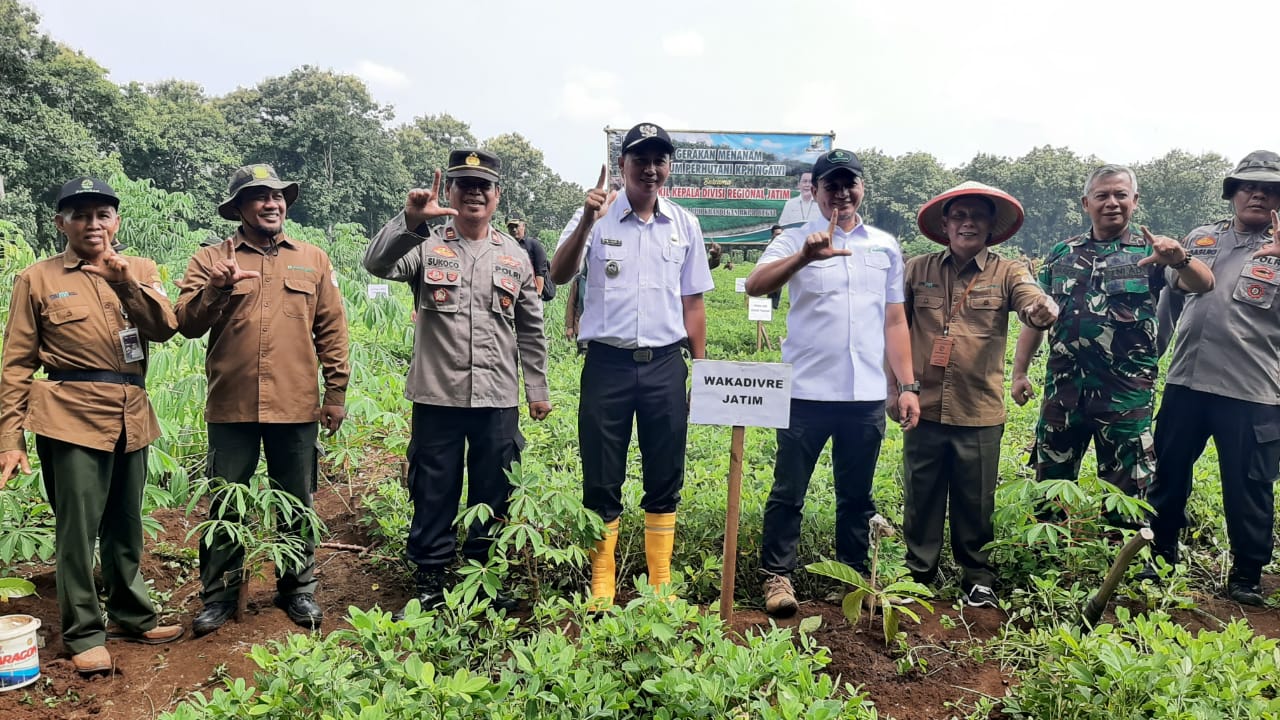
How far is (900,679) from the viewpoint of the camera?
2.60 metres

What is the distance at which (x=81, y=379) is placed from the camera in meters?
2.75

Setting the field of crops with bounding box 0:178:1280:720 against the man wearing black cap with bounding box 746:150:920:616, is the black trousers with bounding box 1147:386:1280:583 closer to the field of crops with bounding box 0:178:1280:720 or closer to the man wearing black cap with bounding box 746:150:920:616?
the field of crops with bounding box 0:178:1280:720

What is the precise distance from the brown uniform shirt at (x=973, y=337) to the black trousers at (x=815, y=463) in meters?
0.28

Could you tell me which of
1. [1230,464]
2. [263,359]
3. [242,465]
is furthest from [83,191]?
[1230,464]

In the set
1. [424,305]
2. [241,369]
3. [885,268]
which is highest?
[885,268]

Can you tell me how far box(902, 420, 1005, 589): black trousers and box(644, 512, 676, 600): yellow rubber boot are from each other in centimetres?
109

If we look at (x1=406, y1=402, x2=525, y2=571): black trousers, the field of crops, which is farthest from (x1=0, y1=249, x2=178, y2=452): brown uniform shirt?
(x1=406, y1=402, x2=525, y2=571): black trousers

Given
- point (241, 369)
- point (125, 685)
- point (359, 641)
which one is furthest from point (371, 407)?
point (359, 641)

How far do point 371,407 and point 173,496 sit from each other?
0.93 metres

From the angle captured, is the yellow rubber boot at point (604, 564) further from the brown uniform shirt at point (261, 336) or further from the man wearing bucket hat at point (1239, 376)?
the man wearing bucket hat at point (1239, 376)

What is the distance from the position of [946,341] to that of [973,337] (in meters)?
0.11

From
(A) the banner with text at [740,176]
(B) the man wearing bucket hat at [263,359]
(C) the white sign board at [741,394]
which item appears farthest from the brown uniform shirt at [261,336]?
(A) the banner with text at [740,176]

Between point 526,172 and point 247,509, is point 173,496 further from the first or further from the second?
point 526,172

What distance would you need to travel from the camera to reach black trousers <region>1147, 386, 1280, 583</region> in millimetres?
3371
